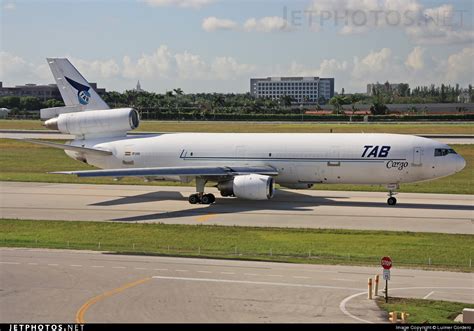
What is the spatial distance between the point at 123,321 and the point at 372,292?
29.1 feet

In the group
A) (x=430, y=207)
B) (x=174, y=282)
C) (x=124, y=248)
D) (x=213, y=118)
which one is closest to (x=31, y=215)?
(x=124, y=248)

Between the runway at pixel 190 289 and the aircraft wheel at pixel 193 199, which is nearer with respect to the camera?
the runway at pixel 190 289

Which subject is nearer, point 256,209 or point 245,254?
point 245,254

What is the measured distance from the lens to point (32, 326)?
68.4 ft

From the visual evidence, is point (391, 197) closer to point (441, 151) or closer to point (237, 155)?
point (441, 151)

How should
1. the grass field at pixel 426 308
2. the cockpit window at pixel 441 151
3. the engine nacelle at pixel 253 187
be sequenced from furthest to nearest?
the cockpit window at pixel 441 151 → the engine nacelle at pixel 253 187 → the grass field at pixel 426 308

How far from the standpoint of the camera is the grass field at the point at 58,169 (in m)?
58.8

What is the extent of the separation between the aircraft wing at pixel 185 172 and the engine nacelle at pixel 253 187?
3.43 ft

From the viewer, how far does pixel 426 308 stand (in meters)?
23.8

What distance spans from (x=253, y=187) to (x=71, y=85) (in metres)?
17.4

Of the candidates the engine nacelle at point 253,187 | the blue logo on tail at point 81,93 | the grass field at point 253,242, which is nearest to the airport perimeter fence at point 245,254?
the grass field at point 253,242

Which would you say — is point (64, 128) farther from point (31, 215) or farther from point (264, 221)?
point (264, 221)

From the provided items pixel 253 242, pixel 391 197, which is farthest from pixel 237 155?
pixel 253 242

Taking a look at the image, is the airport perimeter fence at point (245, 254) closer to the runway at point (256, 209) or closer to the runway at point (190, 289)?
the runway at point (190, 289)
